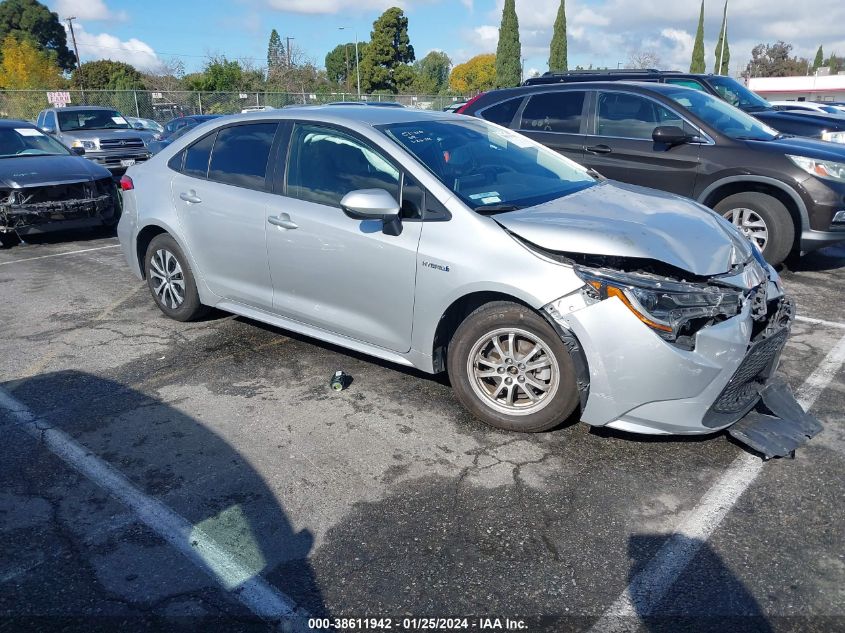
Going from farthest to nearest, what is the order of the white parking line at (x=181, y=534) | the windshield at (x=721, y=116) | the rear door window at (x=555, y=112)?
the rear door window at (x=555, y=112) → the windshield at (x=721, y=116) → the white parking line at (x=181, y=534)

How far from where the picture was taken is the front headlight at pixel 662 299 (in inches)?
129

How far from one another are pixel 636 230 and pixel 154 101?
33.0 metres

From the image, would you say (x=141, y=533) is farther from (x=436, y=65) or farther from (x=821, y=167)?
(x=436, y=65)

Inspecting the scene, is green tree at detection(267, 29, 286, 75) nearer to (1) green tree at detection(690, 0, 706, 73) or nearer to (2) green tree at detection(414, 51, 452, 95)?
(1) green tree at detection(690, 0, 706, 73)

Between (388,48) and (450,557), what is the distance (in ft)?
210

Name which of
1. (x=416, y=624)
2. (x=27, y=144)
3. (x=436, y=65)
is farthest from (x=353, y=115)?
(x=436, y=65)

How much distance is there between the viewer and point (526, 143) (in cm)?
498

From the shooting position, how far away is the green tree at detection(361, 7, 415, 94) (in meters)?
61.9

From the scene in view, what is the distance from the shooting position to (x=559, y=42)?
5722 centimetres

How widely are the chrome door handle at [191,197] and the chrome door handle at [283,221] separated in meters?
0.87

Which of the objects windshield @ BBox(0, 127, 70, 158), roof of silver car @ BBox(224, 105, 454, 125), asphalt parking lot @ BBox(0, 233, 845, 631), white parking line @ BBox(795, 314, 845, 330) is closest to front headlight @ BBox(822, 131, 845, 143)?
white parking line @ BBox(795, 314, 845, 330)

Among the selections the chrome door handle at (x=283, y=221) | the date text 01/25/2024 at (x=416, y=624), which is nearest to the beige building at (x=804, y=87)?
the chrome door handle at (x=283, y=221)

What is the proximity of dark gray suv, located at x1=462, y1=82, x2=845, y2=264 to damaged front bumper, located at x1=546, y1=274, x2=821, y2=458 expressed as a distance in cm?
390

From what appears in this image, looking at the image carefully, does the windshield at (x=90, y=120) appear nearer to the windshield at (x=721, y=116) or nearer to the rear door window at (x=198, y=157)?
the rear door window at (x=198, y=157)
